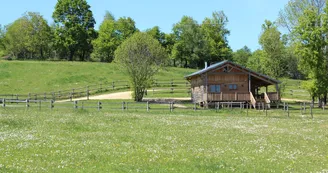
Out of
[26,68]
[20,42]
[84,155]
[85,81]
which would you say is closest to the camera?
[84,155]

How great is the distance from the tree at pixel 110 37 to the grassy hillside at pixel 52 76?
16.6 meters

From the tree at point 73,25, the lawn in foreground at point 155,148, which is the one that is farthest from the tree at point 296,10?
the tree at point 73,25

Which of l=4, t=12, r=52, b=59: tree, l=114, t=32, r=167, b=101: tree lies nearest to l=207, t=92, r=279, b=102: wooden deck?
l=114, t=32, r=167, b=101: tree

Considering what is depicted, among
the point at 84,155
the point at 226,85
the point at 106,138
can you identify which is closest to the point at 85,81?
the point at 226,85

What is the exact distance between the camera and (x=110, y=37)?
107 meters

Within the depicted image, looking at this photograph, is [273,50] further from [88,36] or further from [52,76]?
[88,36]

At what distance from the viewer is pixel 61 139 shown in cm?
1908

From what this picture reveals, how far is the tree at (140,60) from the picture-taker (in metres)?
55.7

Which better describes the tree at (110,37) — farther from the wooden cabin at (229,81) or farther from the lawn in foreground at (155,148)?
the lawn in foreground at (155,148)

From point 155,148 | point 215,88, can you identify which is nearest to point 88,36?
point 215,88

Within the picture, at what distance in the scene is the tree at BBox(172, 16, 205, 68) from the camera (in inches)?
4247

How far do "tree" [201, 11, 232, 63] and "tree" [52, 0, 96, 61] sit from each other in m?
34.1

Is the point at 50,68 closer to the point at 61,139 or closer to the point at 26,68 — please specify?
the point at 26,68

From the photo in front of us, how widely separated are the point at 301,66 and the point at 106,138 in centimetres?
4015
